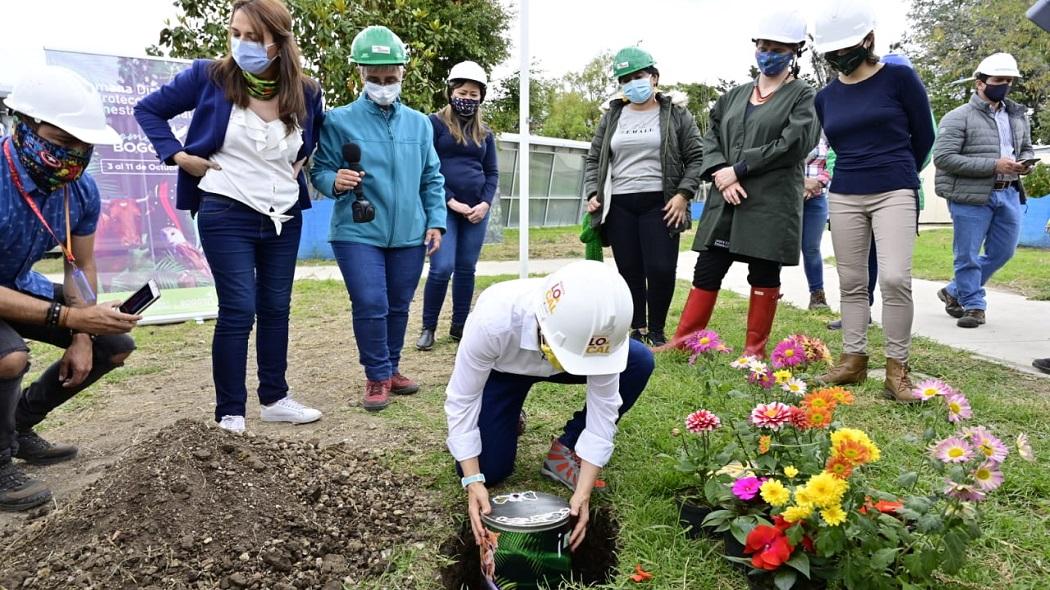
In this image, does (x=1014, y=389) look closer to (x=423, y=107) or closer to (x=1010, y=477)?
(x=1010, y=477)

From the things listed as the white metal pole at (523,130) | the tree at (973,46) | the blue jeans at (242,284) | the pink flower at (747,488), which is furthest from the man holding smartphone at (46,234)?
the tree at (973,46)

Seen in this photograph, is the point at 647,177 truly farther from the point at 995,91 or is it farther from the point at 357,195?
the point at 995,91

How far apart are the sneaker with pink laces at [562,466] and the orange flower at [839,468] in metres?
1.16

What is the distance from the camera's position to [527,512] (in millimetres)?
2455

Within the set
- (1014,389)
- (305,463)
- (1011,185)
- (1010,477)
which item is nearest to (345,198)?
(305,463)

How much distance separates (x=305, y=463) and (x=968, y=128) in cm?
534

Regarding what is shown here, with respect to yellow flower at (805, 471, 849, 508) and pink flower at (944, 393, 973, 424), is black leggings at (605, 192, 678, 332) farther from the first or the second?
yellow flower at (805, 471, 849, 508)

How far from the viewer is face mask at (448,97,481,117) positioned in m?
4.95

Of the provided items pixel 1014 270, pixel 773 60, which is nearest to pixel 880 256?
pixel 773 60

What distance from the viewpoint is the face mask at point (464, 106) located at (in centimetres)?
495

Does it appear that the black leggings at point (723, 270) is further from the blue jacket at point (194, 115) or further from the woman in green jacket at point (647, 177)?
the blue jacket at point (194, 115)

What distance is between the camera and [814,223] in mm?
6125

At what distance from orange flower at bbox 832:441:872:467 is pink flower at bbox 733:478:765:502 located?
0.94 feet

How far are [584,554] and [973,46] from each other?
27.1m
